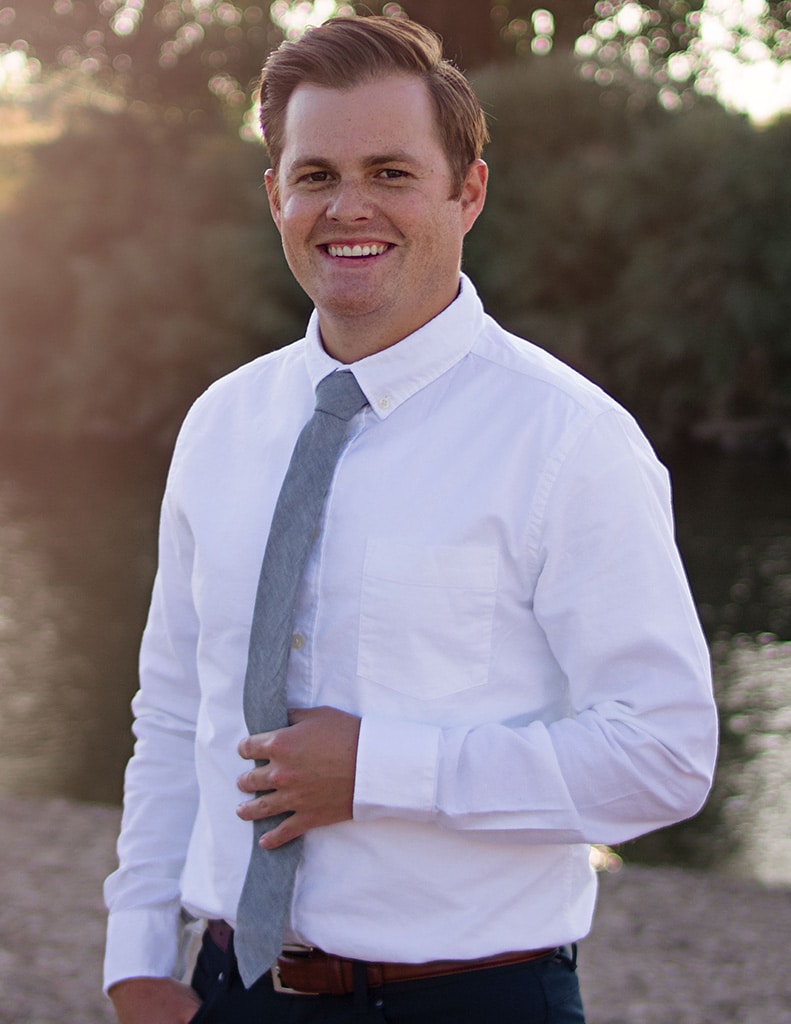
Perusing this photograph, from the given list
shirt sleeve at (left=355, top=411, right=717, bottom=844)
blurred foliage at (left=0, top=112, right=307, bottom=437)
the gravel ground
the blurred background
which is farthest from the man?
blurred foliage at (left=0, top=112, right=307, bottom=437)

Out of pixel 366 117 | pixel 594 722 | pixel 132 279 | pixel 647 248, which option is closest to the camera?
pixel 594 722

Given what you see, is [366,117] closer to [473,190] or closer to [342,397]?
[473,190]

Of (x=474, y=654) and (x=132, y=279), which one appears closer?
(x=474, y=654)

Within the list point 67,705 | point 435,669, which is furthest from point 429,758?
point 67,705

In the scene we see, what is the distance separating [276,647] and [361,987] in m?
0.35

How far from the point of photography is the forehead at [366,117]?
1.31 m

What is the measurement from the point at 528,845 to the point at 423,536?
332 mm

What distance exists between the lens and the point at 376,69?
4.33 feet

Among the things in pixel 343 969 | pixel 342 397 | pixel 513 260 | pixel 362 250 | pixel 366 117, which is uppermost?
pixel 513 260

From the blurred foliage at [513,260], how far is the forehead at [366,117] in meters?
16.4

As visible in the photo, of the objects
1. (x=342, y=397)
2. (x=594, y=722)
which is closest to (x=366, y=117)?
(x=342, y=397)

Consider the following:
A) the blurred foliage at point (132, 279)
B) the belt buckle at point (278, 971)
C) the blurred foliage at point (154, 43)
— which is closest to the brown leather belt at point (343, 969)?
the belt buckle at point (278, 971)

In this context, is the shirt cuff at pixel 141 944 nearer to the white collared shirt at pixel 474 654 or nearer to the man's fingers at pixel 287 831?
the white collared shirt at pixel 474 654

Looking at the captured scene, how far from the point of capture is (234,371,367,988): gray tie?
4.04 feet
